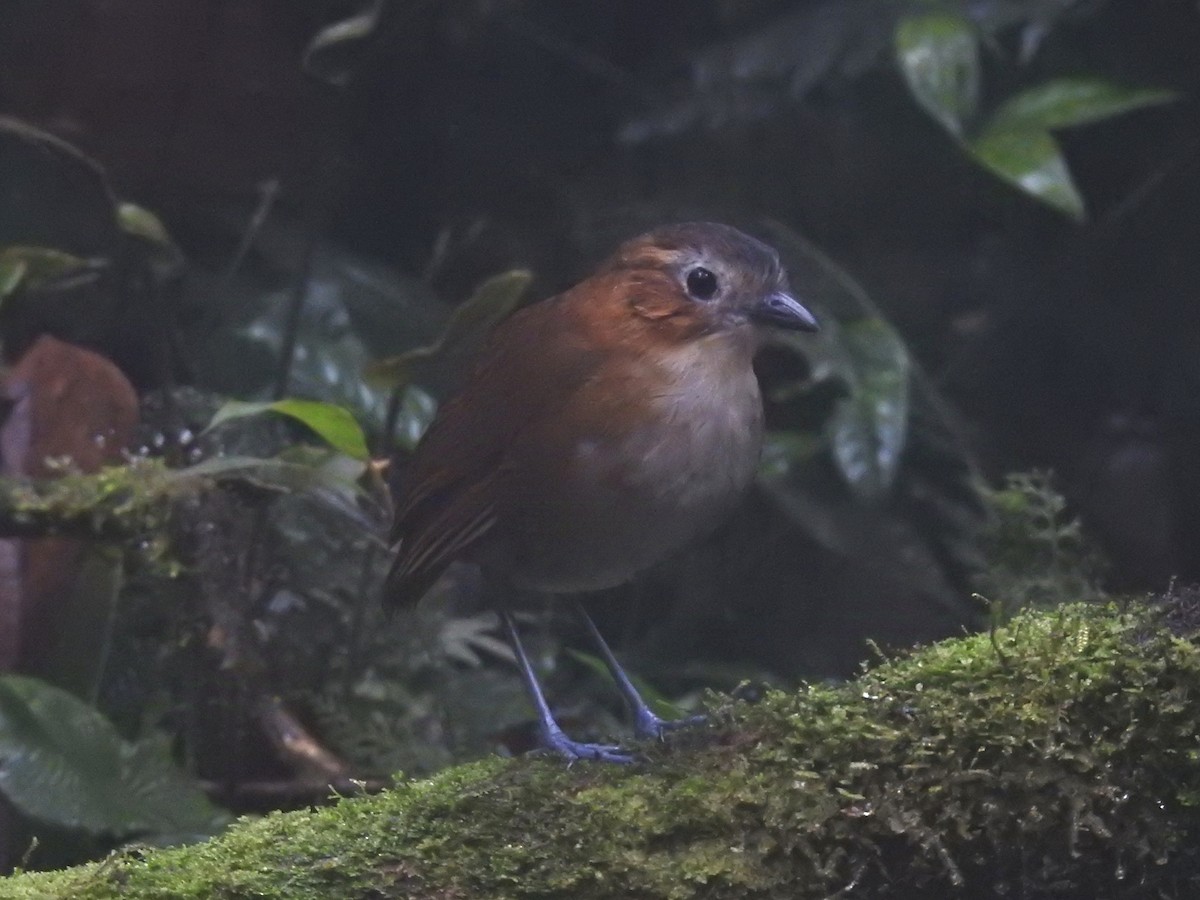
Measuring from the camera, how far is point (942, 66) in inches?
150

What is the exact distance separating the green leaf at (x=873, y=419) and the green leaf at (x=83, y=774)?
1.77m

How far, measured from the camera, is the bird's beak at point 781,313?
253cm

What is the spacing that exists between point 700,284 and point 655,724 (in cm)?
75

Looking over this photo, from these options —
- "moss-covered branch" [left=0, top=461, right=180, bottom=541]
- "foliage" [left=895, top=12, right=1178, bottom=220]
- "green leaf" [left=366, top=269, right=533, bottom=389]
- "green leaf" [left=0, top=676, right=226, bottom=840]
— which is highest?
"foliage" [left=895, top=12, right=1178, bottom=220]

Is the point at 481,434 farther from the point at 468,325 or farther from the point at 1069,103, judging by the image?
the point at 1069,103

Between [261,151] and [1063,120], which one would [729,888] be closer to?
[1063,120]

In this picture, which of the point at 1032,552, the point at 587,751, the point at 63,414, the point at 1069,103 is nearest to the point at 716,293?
the point at 587,751

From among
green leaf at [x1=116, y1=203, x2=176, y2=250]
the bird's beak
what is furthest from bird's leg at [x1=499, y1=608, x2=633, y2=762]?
green leaf at [x1=116, y1=203, x2=176, y2=250]

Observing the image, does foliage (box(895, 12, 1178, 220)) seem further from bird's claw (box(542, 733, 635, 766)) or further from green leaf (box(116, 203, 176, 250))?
bird's claw (box(542, 733, 635, 766))

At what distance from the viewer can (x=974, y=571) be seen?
410 cm

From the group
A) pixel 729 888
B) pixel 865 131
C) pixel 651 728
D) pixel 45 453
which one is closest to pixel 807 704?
pixel 729 888

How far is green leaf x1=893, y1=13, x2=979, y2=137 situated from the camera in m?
3.77

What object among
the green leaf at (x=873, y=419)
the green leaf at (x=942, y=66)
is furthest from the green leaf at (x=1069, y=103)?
the green leaf at (x=873, y=419)

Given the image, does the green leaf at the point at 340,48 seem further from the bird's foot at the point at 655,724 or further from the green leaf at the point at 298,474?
the bird's foot at the point at 655,724
